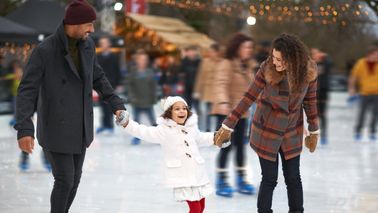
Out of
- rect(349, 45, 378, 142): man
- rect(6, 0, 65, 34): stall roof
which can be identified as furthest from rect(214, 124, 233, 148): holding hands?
rect(6, 0, 65, 34): stall roof

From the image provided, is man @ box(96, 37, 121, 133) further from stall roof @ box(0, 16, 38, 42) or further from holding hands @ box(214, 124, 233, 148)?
holding hands @ box(214, 124, 233, 148)

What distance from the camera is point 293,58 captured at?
5633 mm

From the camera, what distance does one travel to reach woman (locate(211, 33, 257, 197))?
297 inches

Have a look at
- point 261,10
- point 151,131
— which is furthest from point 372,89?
point 261,10

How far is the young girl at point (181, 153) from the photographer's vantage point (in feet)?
19.2

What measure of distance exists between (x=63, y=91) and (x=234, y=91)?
2.82m

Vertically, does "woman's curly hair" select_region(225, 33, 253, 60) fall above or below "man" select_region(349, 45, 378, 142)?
above

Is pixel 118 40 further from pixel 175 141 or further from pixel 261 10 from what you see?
pixel 175 141

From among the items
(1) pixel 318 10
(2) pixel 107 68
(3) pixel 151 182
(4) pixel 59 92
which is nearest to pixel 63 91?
(4) pixel 59 92

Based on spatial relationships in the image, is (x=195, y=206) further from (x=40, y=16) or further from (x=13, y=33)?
(x=40, y=16)

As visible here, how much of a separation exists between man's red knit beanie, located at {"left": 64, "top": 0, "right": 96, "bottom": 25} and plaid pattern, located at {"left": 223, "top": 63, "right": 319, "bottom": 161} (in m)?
1.24

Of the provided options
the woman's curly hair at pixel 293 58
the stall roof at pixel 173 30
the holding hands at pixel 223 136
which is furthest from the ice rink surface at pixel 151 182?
the stall roof at pixel 173 30

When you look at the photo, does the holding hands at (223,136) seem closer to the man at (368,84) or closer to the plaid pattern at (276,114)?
the plaid pattern at (276,114)

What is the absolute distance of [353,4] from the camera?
74.5ft
